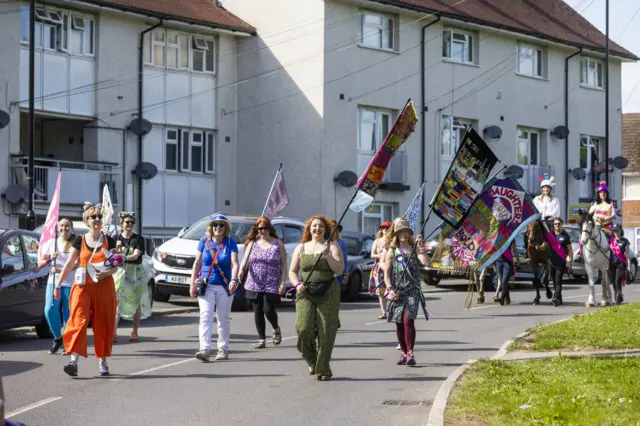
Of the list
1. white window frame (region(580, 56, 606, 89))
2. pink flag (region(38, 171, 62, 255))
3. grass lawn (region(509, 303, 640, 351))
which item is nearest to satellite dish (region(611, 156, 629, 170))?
white window frame (region(580, 56, 606, 89))

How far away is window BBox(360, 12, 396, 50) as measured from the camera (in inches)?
1521

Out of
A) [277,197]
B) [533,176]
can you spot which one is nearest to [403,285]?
[277,197]

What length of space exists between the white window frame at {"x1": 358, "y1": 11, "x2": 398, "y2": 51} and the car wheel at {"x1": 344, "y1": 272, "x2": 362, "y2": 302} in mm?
14734

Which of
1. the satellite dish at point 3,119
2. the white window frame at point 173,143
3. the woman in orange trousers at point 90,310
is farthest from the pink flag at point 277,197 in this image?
the white window frame at point 173,143

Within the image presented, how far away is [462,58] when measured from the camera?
4209 cm

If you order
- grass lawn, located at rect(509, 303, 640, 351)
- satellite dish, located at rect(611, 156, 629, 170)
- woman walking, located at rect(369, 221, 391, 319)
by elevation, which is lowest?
grass lawn, located at rect(509, 303, 640, 351)

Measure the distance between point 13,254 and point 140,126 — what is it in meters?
20.0

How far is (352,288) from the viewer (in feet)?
82.8

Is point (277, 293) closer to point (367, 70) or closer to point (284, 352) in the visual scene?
point (284, 352)

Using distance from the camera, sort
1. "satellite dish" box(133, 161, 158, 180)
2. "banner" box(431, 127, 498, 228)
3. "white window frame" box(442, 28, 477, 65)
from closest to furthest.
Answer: "banner" box(431, 127, 498, 228) < "satellite dish" box(133, 161, 158, 180) < "white window frame" box(442, 28, 477, 65)

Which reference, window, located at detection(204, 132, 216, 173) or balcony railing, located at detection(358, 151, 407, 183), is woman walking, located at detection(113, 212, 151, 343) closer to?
window, located at detection(204, 132, 216, 173)

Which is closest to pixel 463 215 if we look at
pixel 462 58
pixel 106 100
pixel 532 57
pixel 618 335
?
pixel 618 335

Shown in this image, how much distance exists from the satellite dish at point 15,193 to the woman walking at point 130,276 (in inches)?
635

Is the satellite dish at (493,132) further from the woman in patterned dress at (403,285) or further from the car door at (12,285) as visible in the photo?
the woman in patterned dress at (403,285)
